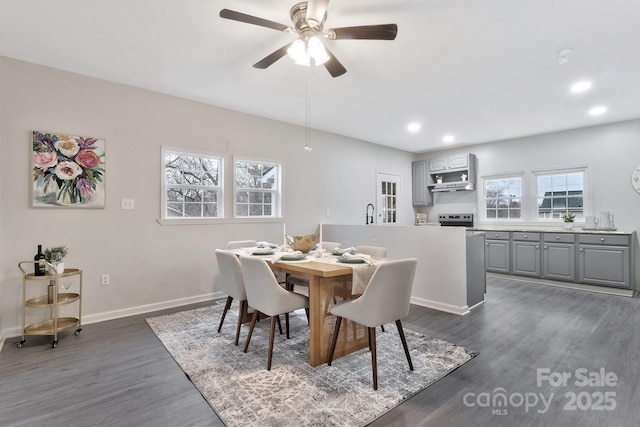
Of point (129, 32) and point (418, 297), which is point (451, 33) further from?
point (418, 297)

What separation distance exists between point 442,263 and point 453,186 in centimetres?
338

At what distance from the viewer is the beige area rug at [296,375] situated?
5.82ft

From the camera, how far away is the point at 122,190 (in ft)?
11.4

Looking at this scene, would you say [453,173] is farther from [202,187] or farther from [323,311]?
[323,311]

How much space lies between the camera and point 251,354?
8.22 feet

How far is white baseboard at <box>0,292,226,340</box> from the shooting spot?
290 centimetres

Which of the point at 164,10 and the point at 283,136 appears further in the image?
the point at 283,136

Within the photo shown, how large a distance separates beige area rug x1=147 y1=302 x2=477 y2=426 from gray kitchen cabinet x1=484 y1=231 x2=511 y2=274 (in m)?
3.53

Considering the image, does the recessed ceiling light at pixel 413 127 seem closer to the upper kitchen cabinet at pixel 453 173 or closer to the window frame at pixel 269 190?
the upper kitchen cabinet at pixel 453 173

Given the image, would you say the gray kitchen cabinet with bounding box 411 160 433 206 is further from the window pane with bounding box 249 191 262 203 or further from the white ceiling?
the window pane with bounding box 249 191 262 203

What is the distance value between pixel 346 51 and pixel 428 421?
2.90 meters

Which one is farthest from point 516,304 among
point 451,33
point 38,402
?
point 38,402

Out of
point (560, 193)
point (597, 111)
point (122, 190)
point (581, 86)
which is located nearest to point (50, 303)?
point (122, 190)

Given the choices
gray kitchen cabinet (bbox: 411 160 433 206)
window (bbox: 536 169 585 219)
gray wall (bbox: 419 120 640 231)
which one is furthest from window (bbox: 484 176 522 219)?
gray kitchen cabinet (bbox: 411 160 433 206)
